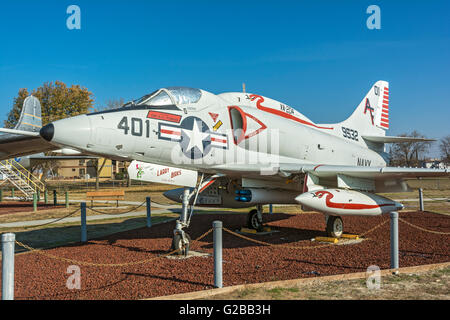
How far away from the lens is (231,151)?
27.6 ft

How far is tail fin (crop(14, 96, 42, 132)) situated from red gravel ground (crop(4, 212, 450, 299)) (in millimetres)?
10909

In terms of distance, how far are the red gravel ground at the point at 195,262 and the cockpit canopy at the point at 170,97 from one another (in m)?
3.35

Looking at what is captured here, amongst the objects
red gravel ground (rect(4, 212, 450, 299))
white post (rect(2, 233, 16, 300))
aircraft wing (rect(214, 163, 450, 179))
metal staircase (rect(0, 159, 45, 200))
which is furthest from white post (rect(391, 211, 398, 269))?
metal staircase (rect(0, 159, 45, 200))

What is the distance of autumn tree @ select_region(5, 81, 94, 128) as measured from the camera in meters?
39.9

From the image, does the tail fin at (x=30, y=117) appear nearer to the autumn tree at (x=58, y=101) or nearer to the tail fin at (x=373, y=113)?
the tail fin at (x=373, y=113)

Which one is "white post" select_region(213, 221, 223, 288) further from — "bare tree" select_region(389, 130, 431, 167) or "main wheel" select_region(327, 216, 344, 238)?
"bare tree" select_region(389, 130, 431, 167)

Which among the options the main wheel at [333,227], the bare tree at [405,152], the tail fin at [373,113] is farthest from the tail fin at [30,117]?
the bare tree at [405,152]

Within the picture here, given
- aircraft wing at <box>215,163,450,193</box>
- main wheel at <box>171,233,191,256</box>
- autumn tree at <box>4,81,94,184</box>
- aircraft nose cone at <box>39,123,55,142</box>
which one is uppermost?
autumn tree at <box>4,81,94,184</box>

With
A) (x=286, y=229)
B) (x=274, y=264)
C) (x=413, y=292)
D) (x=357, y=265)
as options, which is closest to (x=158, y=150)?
(x=274, y=264)

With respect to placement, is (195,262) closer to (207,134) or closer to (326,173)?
(207,134)

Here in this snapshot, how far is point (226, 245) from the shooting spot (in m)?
9.20

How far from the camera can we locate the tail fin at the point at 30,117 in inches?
736
